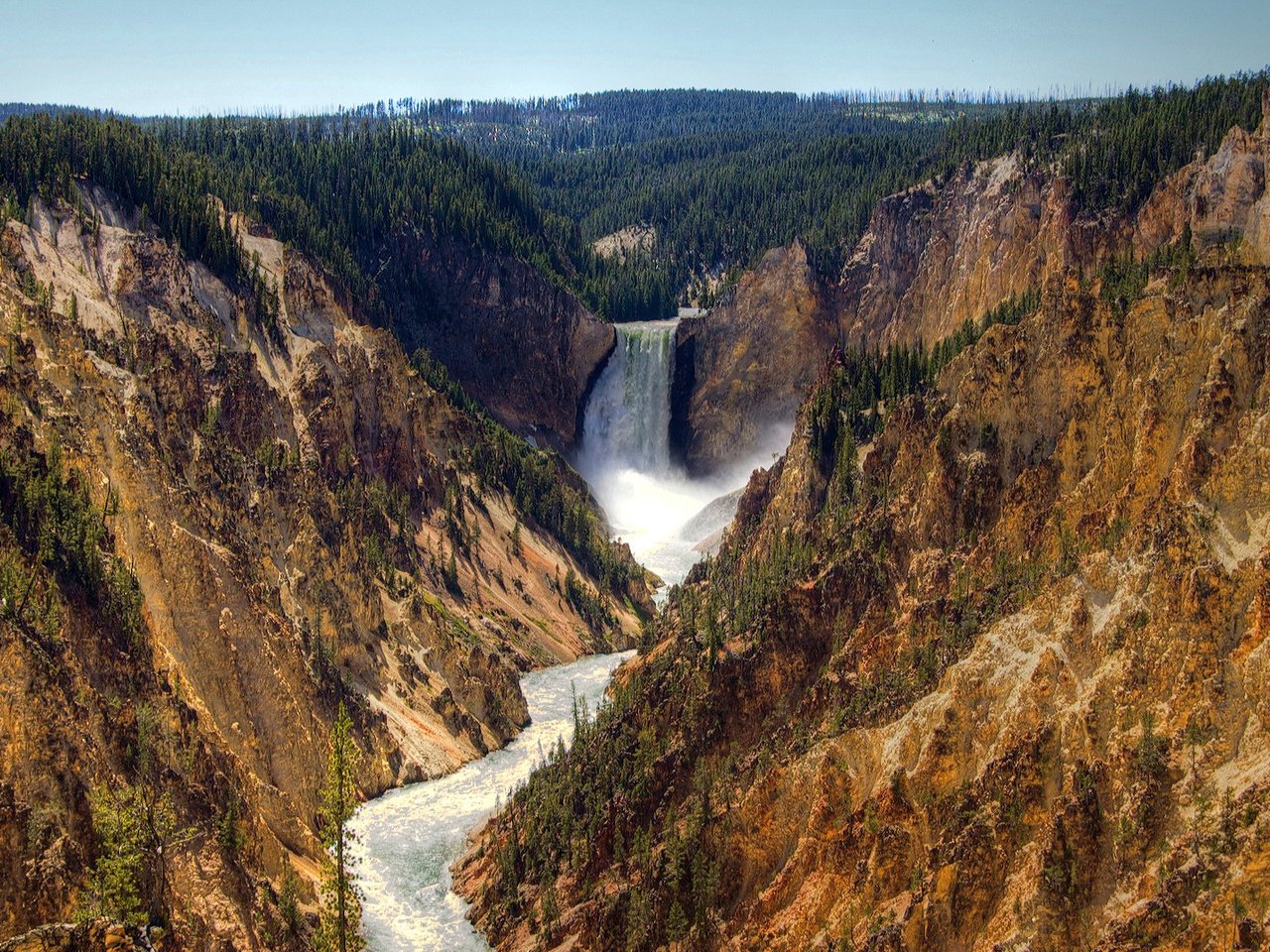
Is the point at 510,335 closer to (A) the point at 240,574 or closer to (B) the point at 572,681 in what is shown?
(B) the point at 572,681

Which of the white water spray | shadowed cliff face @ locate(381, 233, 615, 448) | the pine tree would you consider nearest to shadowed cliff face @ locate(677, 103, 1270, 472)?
the white water spray

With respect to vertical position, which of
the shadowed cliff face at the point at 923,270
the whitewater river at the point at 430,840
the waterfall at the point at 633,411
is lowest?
the whitewater river at the point at 430,840

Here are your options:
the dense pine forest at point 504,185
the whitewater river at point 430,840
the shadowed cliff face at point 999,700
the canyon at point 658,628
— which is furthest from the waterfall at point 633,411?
the shadowed cliff face at point 999,700

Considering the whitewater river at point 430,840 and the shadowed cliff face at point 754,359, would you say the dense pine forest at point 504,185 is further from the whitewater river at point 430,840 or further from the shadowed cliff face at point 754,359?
the whitewater river at point 430,840

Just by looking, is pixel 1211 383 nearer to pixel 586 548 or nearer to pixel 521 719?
pixel 521 719

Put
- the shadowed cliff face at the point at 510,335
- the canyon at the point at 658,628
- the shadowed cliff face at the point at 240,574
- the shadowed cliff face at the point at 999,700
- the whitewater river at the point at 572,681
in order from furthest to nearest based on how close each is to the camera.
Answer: the shadowed cliff face at the point at 510,335
the whitewater river at the point at 572,681
the shadowed cliff face at the point at 240,574
the canyon at the point at 658,628
the shadowed cliff face at the point at 999,700

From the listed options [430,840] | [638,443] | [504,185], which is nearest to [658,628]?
[430,840]

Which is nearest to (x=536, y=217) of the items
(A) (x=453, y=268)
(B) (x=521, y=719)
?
(A) (x=453, y=268)
